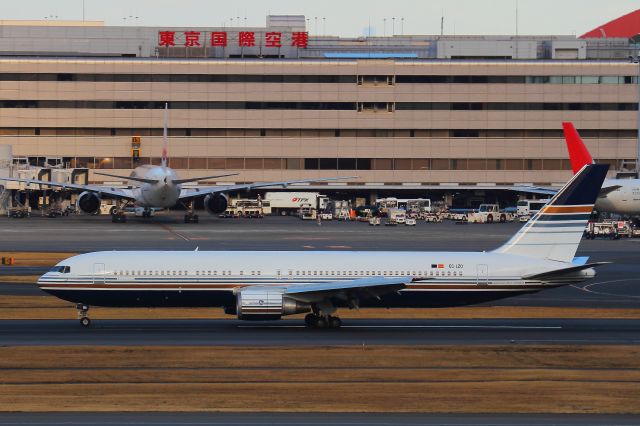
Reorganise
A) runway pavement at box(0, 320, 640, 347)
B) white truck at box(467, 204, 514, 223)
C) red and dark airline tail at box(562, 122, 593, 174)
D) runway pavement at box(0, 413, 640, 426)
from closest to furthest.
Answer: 1. runway pavement at box(0, 413, 640, 426)
2. runway pavement at box(0, 320, 640, 347)
3. red and dark airline tail at box(562, 122, 593, 174)
4. white truck at box(467, 204, 514, 223)

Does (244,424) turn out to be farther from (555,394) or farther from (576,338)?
(576,338)

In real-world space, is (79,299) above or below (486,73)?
below

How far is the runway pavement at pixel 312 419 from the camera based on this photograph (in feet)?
99.0

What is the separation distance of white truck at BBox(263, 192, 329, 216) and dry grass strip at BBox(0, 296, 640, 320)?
110 meters

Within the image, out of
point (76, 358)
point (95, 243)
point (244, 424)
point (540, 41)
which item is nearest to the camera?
point (244, 424)

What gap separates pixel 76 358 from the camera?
39812 millimetres

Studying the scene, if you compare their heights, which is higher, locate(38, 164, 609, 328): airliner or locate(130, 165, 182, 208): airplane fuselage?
locate(130, 165, 182, 208): airplane fuselage

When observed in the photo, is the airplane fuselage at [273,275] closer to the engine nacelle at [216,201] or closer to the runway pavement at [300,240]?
the runway pavement at [300,240]

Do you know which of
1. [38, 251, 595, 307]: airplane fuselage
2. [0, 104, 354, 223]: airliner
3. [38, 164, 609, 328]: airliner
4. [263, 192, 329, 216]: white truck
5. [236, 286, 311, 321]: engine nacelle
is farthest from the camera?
[263, 192, 329, 216]: white truck

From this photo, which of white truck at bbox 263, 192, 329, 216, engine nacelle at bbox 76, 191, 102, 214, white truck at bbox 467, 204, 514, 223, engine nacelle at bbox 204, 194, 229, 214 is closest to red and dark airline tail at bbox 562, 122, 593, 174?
white truck at bbox 467, 204, 514, 223

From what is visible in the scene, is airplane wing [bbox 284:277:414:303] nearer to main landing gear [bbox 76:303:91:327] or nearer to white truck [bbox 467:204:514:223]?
main landing gear [bbox 76:303:91:327]

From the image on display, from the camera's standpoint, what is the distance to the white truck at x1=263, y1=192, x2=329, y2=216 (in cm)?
16850

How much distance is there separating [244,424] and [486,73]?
155 meters

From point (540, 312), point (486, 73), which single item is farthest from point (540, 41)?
point (540, 312)
